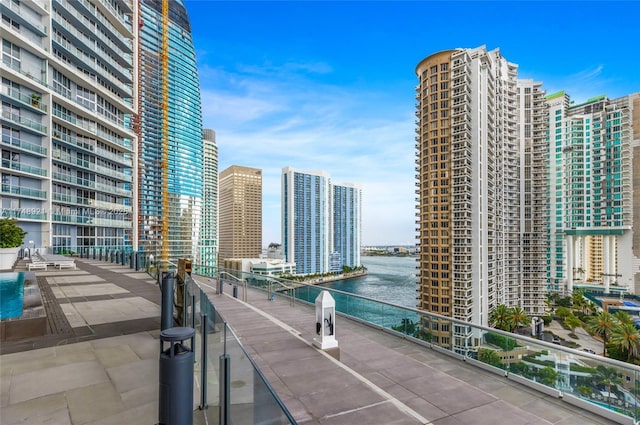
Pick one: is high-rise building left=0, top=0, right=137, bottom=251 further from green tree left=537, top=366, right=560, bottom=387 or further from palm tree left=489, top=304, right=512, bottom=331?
palm tree left=489, top=304, right=512, bottom=331

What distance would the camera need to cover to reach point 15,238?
2428 cm

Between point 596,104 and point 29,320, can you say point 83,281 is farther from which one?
point 596,104

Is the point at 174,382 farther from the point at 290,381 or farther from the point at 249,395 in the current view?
the point at 290,381

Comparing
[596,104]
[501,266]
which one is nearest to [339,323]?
[501,266]

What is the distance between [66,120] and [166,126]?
105992 millimetres

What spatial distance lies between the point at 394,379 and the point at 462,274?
71.0 metres

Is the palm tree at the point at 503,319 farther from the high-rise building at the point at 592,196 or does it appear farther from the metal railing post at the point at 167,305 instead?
the metal railing post at the point at 167,305

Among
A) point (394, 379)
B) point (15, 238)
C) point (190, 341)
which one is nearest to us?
point (190, 341)

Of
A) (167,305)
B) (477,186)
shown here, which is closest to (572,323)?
(477,186)

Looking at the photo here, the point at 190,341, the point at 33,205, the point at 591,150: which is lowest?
the point at 190,341

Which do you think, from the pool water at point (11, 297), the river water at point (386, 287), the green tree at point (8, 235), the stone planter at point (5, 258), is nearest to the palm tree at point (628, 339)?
the pool water at point (11, 297)

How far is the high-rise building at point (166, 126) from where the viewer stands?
13788 cm

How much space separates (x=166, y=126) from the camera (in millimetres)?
141375

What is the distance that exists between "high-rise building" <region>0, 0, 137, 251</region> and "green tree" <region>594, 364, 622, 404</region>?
4788 centimetres
